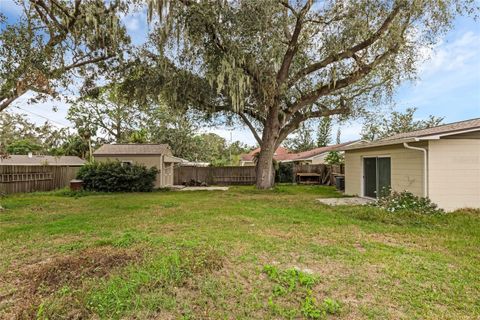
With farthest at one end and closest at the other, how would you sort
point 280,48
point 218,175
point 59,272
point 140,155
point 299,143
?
point 299,143
point 218,175
point 140,155
point 280,48
point 59,272

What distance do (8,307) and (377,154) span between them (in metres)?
10.4

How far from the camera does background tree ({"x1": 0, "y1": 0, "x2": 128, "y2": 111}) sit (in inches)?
289

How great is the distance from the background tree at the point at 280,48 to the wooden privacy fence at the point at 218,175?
18.6 feet

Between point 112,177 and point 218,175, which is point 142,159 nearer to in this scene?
point 112,177

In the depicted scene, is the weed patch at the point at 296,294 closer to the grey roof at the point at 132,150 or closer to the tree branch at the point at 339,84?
the tree branch at the point at 339,84

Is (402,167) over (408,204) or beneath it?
over

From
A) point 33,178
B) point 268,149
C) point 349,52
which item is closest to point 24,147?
point 33,178

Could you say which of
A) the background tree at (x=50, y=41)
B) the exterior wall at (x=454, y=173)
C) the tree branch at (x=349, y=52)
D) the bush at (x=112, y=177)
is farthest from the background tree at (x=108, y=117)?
the exterior wall at (x=454, y=173)

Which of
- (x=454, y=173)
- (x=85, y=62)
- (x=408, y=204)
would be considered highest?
(x=85, y=62)

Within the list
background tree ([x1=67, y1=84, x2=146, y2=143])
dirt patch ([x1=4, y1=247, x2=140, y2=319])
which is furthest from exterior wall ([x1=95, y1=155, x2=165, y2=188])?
dirt patch ([x1=4, y1=247, x2=140, y2=319])

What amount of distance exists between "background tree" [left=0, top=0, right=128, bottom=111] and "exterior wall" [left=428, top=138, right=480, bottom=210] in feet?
32.0

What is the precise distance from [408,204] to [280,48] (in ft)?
21.8

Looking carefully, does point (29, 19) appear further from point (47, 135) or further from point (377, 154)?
point (47, 135)

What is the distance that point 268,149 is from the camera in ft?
44.2
